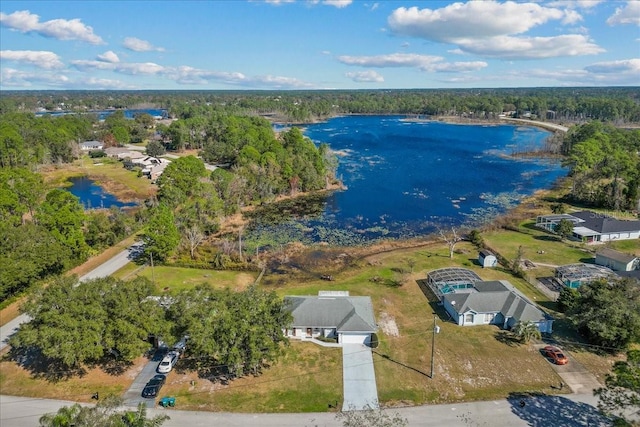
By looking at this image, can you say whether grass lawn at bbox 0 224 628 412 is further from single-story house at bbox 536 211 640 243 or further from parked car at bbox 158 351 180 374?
single-story house at bbox 536 211 640 243

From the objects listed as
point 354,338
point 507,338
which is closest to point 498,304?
point 507,338

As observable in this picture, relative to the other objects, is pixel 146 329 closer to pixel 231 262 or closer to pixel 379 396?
pixel 379 396

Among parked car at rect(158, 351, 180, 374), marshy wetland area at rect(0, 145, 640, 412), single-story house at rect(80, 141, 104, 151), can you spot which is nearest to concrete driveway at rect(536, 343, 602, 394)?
marshy wetland area at rect(0, 145, 640, 412)

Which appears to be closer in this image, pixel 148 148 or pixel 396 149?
pixel 148 148

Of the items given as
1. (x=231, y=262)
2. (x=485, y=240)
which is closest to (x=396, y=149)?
(x=485, y=240)

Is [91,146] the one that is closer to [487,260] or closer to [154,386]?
[154,386]

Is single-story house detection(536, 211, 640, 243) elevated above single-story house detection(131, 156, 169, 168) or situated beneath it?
situated beneath

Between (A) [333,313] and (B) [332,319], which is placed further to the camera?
(A) [333,313]
